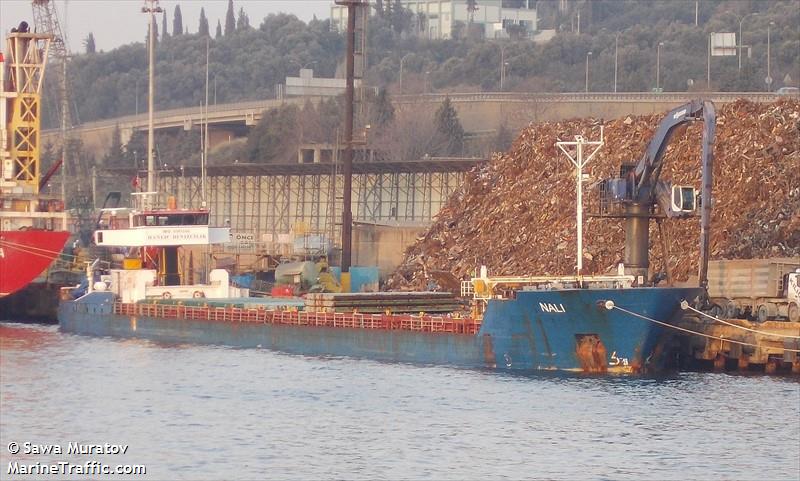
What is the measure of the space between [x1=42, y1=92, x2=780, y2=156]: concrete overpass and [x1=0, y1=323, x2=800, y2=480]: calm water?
61.8 meters

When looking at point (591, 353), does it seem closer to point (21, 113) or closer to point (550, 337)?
point (550, 337)

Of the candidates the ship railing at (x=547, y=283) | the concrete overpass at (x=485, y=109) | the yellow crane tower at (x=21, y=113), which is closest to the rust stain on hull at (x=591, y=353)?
the ship railing at (x=547, y=283)

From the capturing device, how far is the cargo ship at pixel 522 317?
1853 inches

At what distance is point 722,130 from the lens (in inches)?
2562

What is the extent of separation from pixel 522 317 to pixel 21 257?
32.4 meters

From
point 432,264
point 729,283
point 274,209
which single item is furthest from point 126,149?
point 729,283

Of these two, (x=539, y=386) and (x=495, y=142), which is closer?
(x=539, y=386)

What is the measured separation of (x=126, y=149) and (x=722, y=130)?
3767 inches

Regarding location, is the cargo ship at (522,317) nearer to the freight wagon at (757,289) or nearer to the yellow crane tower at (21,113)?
the freight wagon at (757,289)

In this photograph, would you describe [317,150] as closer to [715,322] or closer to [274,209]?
[274,209]

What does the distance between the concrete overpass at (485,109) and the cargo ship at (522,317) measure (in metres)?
52.8

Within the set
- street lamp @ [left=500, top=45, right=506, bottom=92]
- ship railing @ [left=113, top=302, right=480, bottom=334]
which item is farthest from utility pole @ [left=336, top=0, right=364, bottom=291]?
street lamp @ [left=500, top=45, right=506, bottom=92]

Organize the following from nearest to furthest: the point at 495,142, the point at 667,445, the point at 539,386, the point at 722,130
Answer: the point at 667,445
the point at 539,386
the point at 722,130
the point at 495,142

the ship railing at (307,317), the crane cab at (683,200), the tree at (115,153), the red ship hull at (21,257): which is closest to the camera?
the crane cab at (683,200)
